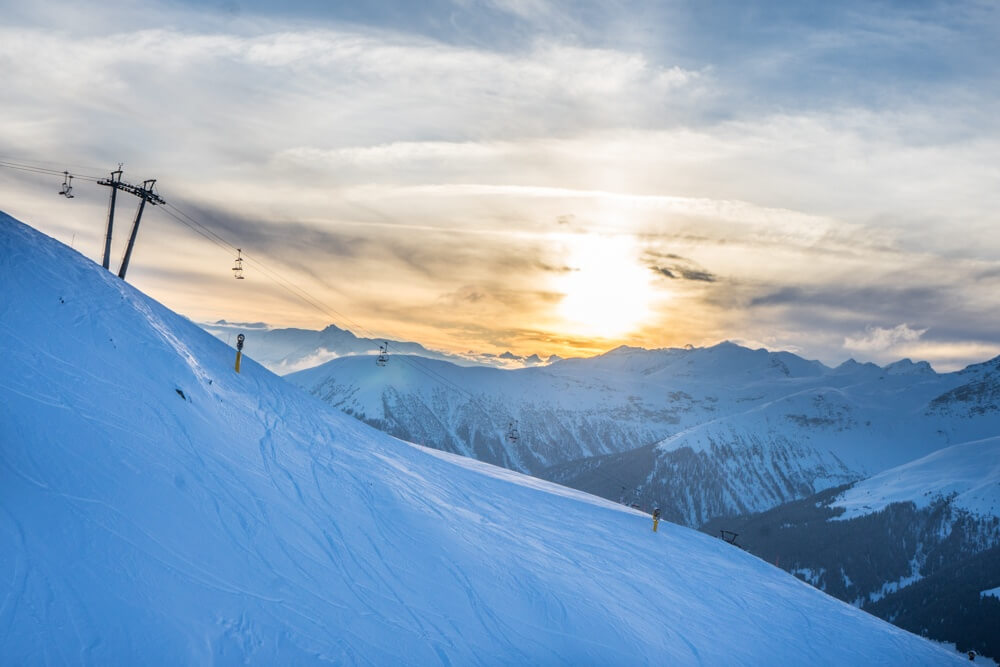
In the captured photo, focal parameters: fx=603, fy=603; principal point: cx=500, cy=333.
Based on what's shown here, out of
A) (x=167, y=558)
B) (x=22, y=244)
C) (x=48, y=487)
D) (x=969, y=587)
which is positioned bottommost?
(x=969, y=587)

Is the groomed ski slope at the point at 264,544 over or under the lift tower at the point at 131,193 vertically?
under

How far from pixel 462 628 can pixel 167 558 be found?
8892 mm

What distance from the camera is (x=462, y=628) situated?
19.0m

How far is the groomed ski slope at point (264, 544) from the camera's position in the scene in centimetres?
1411

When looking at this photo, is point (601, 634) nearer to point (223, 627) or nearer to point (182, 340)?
point (223, 627)

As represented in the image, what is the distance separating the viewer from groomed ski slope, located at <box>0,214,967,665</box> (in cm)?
1411

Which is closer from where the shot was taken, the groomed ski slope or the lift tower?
the groomed ski slope

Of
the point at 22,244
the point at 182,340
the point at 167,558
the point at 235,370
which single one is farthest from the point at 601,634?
the point at 22,244

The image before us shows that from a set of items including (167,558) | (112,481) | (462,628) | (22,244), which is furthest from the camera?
(22,244)

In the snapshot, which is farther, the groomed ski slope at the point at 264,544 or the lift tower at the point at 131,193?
the lift tower at the point at 131,193

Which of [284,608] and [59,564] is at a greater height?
[59,564]

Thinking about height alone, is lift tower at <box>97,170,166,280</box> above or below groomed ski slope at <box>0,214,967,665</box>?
above

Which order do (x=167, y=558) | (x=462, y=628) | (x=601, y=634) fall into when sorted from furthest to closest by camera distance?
(x=601, y=634) < (x=462, y=628) < (x=167, y=558)

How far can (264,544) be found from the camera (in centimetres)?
1827
